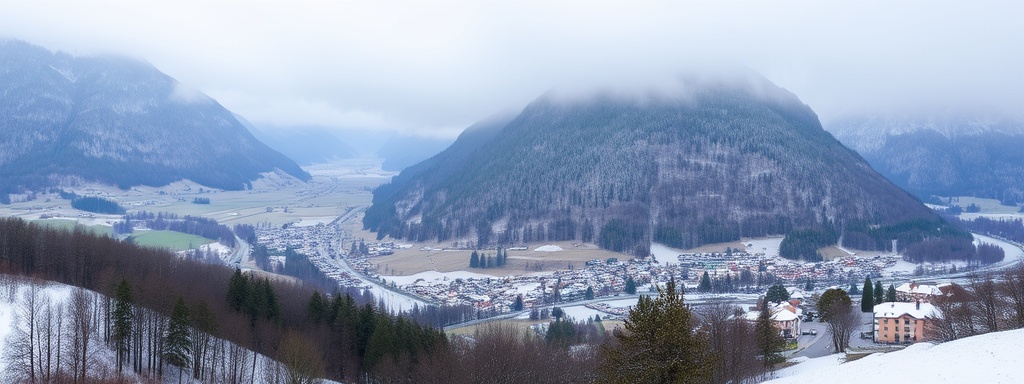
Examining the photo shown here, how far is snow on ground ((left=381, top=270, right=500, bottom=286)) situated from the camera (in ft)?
349

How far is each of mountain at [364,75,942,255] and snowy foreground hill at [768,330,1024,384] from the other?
10024cm

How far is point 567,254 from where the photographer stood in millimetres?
127438

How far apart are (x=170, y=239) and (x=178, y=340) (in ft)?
351

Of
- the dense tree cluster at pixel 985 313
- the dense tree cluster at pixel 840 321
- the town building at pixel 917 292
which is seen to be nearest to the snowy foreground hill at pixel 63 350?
the dense tree cluster at pixel 840 321

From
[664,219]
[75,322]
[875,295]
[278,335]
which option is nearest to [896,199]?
[664,219]

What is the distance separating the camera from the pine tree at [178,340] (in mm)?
Answer: 38344

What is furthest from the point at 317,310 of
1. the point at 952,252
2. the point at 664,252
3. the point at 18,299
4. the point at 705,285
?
the point at 952,252

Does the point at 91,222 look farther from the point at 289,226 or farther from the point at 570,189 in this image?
the point at 570,189

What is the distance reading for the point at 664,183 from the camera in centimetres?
15525

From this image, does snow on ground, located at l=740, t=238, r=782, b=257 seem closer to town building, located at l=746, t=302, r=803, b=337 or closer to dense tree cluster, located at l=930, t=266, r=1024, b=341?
town building, located at l=746, t=302, r=803, b=337

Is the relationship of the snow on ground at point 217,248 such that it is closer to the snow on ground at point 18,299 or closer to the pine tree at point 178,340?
the snow on ground at point 18,299

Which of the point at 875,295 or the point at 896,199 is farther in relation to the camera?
the point at 896,199

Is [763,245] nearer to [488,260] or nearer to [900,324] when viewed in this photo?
[488,260]

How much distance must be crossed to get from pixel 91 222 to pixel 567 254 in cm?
10068
